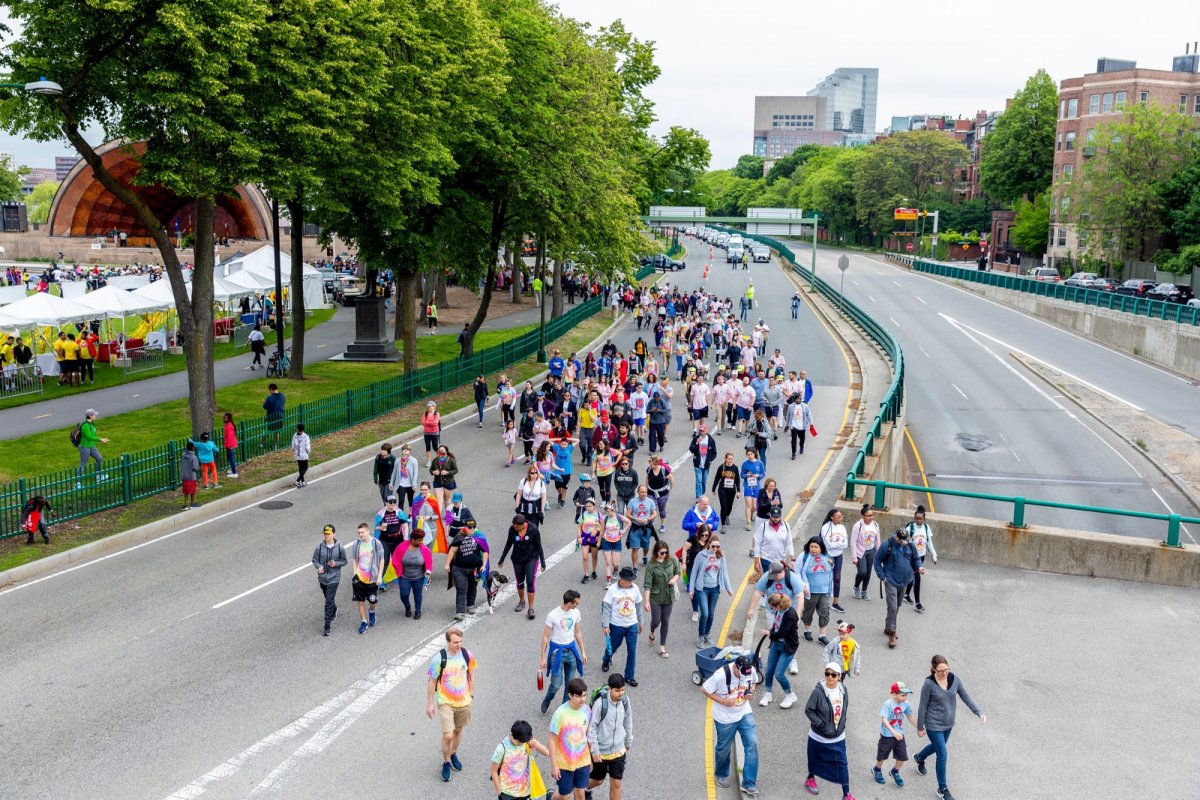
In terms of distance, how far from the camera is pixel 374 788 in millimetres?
9484

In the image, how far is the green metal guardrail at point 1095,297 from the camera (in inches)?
1761

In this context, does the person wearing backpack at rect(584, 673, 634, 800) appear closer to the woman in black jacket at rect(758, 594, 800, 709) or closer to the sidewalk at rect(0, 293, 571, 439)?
the woman in black jacket at rect(758, 594, 800, 709)

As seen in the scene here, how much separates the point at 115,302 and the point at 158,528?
1846cm

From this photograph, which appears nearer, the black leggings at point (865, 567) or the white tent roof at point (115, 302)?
the black leggings at point (865, 567)

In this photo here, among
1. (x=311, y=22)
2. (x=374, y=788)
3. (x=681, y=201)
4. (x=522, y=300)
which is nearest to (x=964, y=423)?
(x=311, y=22)

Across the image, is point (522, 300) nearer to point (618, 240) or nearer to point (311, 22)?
point (618, 240)

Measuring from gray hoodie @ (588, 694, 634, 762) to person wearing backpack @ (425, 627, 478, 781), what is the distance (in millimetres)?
1510

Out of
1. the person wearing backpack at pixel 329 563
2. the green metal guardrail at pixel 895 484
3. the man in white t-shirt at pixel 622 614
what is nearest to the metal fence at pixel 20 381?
the person wearing backpack at pixel 329 563

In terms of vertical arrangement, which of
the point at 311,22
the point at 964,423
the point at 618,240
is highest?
the point at 311,22

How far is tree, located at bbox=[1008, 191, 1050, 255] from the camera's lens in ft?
306

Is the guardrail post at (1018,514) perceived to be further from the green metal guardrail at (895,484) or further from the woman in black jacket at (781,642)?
the woman in black jacket at (781,642)

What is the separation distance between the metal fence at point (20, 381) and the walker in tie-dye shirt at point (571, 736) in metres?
26.9

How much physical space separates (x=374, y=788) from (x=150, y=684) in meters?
3.92

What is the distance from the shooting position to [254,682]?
1172 centimetres
